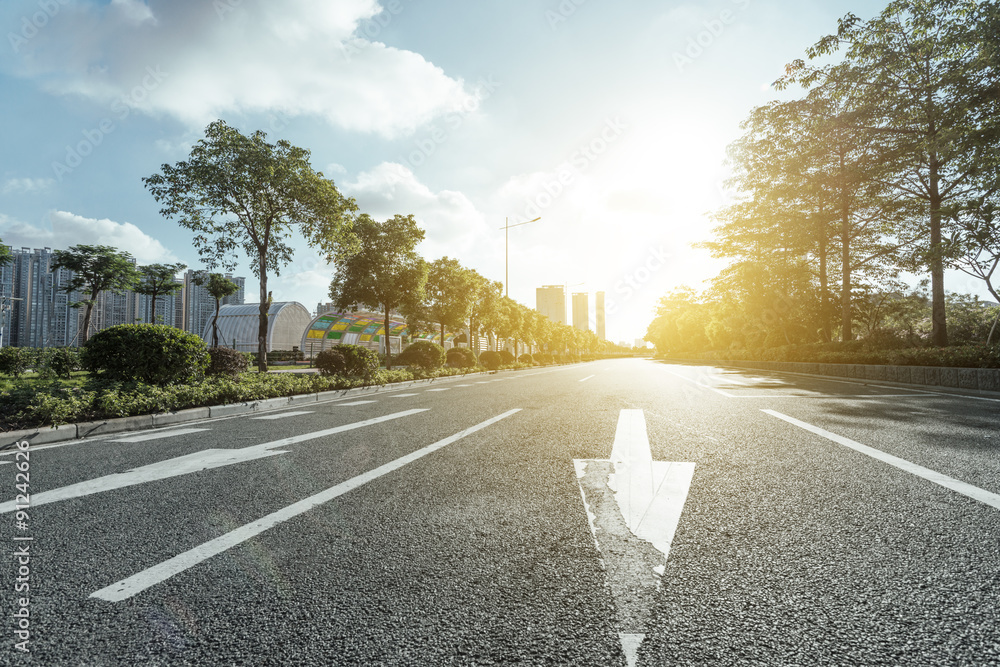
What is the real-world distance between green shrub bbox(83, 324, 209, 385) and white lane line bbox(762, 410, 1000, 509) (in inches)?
433

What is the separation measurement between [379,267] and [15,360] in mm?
14459

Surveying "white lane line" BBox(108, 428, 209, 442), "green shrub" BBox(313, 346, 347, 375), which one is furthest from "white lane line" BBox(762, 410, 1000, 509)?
"green shrub" BBox(313, 346, 347, 375)

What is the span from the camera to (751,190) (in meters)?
29.7

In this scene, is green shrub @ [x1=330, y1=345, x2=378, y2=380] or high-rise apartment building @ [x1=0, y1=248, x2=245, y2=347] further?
high-rise apartment building @ [x1=0, y1=248, x2=245, y2=347]

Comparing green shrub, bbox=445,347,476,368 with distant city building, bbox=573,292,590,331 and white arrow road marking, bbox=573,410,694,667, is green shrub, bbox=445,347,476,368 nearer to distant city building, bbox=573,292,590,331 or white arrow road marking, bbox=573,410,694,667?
white arrow road marking, bbox=573,410,694,667

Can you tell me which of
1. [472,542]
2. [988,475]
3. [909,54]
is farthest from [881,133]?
A: [472,542]

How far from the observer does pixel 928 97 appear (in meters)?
18.1

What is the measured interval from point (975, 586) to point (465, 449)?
4.02 meters

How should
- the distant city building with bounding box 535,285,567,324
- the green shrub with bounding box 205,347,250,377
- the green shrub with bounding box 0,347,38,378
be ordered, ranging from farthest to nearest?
the distant city building with bounding box 535,285,567,324
the green shrub with bounding box 0,347,38,378
the green shrub with bounding box 205,347,250,377

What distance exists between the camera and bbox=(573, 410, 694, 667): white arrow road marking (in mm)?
1993

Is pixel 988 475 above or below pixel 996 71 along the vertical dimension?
below

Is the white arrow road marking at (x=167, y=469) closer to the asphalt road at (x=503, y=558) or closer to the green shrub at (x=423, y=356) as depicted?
the asphalt road at (x=503, y=558)

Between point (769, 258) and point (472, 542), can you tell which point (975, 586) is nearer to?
point (472, 542)

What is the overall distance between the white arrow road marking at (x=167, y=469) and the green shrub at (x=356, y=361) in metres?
10.4
